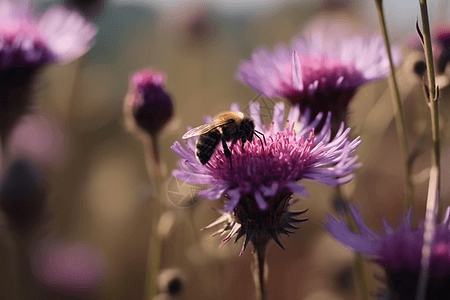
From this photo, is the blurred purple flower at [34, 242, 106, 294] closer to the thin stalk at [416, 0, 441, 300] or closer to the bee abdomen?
the bee abdomen

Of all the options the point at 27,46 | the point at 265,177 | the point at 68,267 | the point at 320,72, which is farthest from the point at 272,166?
the point at 68,267

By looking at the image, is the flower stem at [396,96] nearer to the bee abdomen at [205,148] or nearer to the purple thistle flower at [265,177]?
the purple thistle flower at [265,177]

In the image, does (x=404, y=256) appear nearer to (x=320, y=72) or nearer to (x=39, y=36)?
(x=320, y=72)

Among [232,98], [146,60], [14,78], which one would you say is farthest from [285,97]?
[146,60]

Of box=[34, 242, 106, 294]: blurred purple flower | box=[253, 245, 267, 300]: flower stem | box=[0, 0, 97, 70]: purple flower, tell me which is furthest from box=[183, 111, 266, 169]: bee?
box=[34, 242, 106, 294]: blurred purple flower

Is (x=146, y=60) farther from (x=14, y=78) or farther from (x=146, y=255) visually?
(x=14, y=78)

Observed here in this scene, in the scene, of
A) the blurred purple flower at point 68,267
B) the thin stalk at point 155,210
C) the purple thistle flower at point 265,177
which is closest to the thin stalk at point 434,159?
the purple thistle flower at point 265,177
